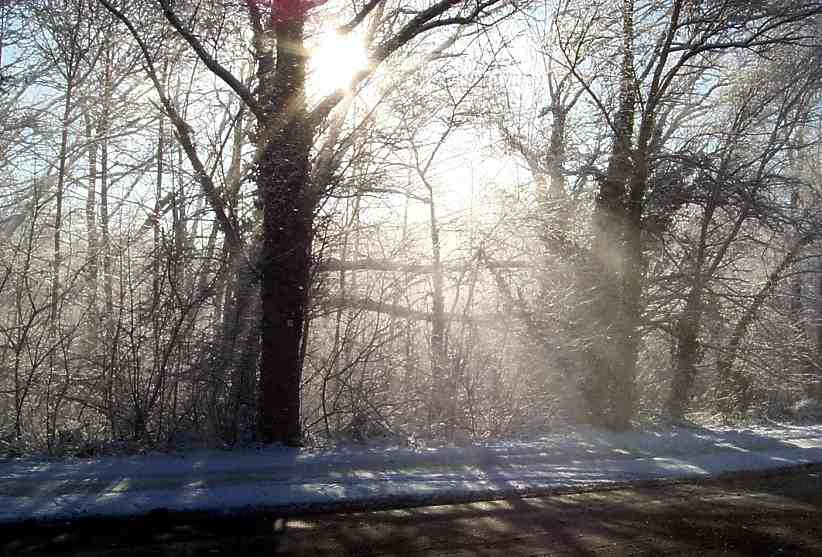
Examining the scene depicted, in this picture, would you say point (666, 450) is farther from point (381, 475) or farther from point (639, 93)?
point (639, 93)

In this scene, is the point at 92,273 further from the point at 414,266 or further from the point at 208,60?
the point at 414,266

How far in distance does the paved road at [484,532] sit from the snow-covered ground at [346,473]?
1.30 feet

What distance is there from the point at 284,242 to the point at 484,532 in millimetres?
5654

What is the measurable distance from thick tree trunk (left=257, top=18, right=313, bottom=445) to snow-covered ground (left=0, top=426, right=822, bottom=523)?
2.65 feet

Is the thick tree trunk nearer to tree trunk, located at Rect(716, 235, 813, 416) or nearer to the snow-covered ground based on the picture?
the snow-covered ground

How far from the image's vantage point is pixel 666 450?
12992 millimetres

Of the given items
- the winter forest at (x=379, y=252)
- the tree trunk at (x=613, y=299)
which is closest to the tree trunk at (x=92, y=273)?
the winter forest at (x=379, y=252)

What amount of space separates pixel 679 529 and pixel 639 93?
31.9 feet

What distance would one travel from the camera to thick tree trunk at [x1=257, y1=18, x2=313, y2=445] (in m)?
11.7

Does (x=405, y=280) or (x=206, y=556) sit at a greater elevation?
(x=405, y=280)

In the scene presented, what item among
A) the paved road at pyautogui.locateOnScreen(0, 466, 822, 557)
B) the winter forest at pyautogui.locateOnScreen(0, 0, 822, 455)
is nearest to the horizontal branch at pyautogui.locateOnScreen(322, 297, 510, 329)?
the winter forest at pyautogui.locateOnScreen(0, 0, 822, 455)

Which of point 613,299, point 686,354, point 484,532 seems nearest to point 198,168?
point 484,532

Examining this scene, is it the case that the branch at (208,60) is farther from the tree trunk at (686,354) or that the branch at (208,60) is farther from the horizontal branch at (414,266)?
the tree trunk at (686,354)

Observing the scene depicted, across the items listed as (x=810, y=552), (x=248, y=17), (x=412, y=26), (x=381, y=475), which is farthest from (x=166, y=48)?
(x=810, y=552)
